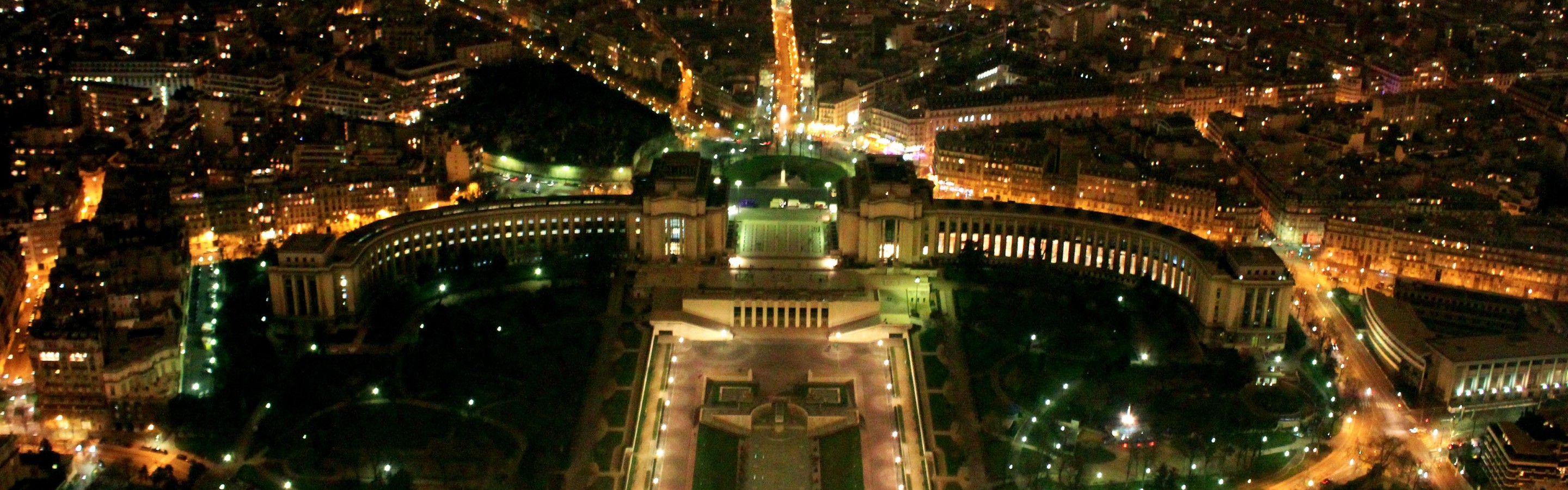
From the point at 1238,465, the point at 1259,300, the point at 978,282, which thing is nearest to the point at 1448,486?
the point at 1238,465

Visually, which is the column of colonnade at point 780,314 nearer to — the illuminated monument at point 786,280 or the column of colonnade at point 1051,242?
the illuminated monument at point 786,280

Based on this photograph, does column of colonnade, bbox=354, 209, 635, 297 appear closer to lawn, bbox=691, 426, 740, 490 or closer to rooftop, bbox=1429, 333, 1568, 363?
lawn, bbox=691, 426, 740, 490

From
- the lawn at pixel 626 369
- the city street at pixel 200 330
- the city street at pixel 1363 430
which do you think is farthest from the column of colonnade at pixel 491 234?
the city street at pixel 1363 430

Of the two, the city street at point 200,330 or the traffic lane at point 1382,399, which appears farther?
the city street at point 200,330

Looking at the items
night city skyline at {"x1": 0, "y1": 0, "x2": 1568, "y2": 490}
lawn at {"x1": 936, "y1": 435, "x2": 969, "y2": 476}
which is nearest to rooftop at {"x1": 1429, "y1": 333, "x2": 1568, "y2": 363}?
night city skyline at {"x1": 0, "y1": 0, "x2": 1568, "y2": 490}

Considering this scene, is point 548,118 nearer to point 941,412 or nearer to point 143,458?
point 143,458

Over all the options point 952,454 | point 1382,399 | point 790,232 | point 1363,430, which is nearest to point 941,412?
point 952,454

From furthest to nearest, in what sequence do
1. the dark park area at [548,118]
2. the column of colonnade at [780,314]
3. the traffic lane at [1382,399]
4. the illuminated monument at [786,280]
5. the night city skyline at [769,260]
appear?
the dark park area at [548,118] < the column of colonnade at [780,314] < the illuminated monument at [786,280] < the night city skyline at [769,260] < the traffic lane at [1382,399]
